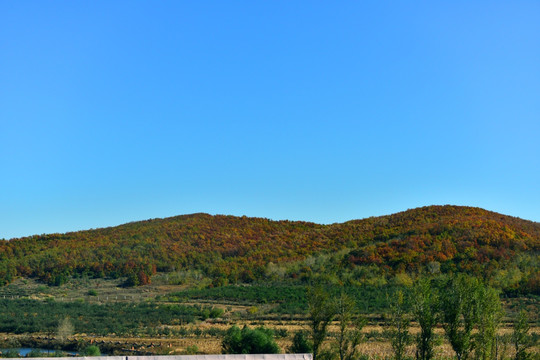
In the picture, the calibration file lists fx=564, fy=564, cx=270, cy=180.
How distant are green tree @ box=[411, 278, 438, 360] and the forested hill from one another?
→ 37964 millimetres

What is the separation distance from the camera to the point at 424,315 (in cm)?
2595

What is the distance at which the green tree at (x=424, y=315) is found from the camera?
25656mm

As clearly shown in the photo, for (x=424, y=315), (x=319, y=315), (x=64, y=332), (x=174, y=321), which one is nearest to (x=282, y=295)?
(x=174, y=321)

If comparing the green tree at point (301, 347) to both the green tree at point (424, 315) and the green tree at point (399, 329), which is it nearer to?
→ the green tree at point (399, 329)

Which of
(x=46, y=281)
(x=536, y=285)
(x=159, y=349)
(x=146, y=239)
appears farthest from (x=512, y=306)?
(x=146, y=239)

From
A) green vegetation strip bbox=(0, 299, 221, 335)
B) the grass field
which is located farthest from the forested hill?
green vegetation strip bbox=(0, 299, 221, 335)

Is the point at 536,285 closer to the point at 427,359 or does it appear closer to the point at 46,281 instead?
the point at 427,359

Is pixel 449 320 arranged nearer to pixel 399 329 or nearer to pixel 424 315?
pixel 424 315

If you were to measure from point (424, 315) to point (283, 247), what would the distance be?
75546 millimetres

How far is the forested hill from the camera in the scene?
70.1 metres

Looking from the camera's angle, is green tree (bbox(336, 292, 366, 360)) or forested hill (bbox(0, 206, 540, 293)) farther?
forested hill (bbox(0, 206, 540, 293))

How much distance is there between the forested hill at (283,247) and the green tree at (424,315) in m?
38.0

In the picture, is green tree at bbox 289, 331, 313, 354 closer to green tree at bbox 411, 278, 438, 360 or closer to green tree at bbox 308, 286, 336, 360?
green tree at bbox 308, 286, 336, 360

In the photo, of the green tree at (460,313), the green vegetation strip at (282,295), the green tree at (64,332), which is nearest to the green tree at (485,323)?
the green tree at (460,313)
